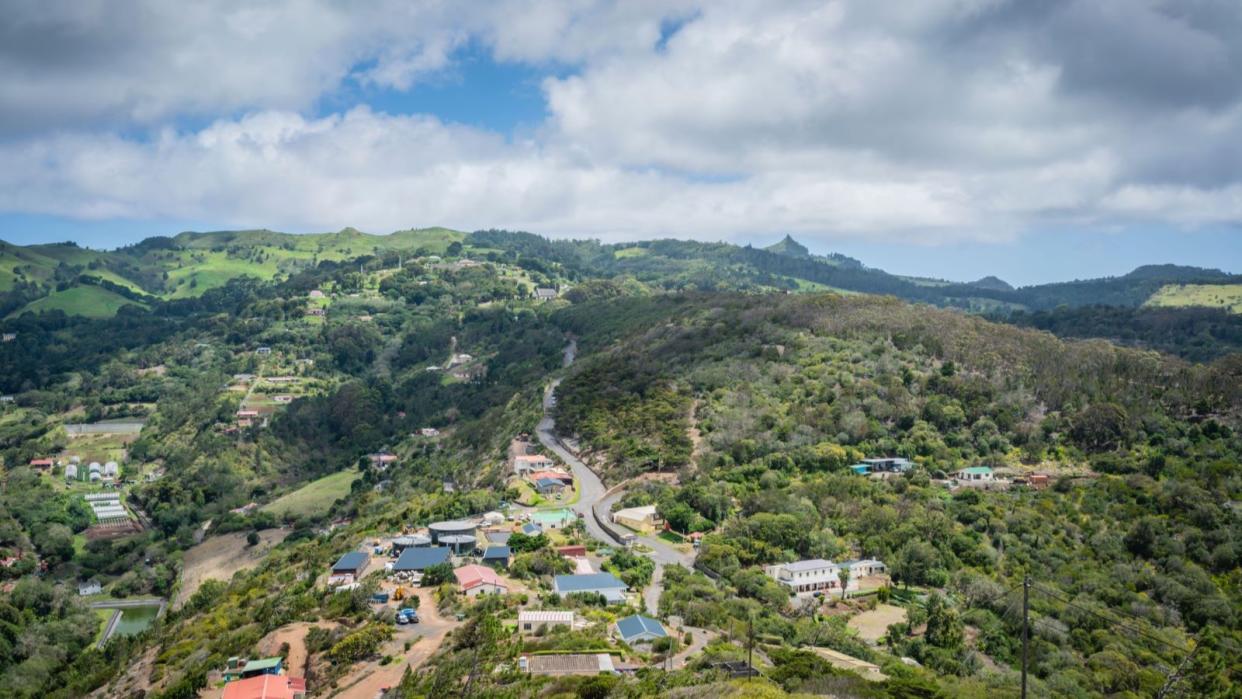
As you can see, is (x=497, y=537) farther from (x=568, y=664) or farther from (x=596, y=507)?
(x=568, y=664)

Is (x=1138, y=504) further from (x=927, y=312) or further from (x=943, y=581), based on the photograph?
(x=927, y=312)

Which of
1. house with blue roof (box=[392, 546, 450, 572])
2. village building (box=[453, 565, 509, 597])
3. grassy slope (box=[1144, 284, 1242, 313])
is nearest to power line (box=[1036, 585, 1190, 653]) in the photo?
village building (box=[453, 565, 509, 597])

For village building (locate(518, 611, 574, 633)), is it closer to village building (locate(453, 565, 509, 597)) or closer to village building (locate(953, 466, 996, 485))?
village building (locate(453, 565, 509, 597))

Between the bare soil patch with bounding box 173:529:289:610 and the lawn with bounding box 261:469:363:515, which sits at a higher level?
the lawn with bounding box 261:469:363:515

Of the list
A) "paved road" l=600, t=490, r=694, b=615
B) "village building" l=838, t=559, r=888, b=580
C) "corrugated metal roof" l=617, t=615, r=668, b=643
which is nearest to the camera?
"corrugated metal roof" l=617, t=615, r=668, b=643

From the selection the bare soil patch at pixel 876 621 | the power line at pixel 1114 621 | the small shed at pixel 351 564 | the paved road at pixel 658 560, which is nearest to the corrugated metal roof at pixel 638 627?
the paved road at pixel 658 560

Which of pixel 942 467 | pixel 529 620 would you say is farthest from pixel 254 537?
pixel 942 467

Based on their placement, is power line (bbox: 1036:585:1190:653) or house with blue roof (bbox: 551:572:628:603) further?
house with blue roof (bbox: 551:572:628:603)
